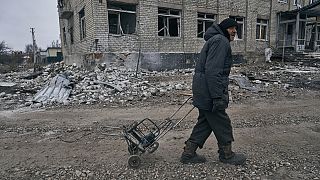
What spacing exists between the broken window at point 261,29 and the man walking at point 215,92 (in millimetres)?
18150

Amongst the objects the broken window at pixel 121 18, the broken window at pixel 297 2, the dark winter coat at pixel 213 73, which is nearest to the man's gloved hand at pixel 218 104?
the dark winter coat at pixel 213 73

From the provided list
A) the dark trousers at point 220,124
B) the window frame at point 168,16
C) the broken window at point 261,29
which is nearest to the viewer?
the dark trousers at point 220,124

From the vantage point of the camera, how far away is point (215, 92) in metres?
3.14

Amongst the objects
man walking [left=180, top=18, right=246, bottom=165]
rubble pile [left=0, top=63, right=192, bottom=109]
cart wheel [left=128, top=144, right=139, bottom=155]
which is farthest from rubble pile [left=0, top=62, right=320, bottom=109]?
man walking [left=180, top=18, right=246, bottom=165]

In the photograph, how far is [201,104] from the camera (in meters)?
3.32

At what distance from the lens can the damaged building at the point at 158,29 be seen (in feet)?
41.7

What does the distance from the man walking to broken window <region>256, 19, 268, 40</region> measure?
715 inches

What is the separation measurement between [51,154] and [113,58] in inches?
349

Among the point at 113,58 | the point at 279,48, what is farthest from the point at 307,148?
the point at 279,48

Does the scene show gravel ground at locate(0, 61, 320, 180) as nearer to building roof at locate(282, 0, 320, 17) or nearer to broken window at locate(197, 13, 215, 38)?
broken window at locate(197, 13, 215, 38)

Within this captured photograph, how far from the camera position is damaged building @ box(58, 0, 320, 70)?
41.7ft

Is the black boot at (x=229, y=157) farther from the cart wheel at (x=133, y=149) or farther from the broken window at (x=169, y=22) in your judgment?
the broken window at (x=169, y=22)

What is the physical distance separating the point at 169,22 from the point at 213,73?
12351 millimetres

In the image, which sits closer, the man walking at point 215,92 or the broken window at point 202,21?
the man walking at point 215,92
